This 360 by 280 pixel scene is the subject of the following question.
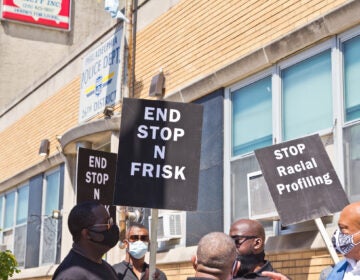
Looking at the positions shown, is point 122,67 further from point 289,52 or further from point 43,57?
point 43,57

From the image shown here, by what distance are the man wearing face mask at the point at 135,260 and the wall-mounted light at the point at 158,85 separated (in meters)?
3.88

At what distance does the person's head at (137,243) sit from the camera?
8.39 metres

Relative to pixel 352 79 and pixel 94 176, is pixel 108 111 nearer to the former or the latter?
pixel 94 176

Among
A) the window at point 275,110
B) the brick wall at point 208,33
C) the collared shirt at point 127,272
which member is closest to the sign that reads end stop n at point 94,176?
the collared shirt at point 127,272

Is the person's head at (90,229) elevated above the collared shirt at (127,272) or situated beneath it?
elevated above

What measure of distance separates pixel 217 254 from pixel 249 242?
255 cm

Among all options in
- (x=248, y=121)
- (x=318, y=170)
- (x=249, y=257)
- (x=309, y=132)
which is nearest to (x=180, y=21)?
(x=248, y=121)

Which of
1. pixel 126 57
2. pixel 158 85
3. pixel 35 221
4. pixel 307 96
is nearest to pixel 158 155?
pixel 307 96

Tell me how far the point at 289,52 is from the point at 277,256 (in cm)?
227

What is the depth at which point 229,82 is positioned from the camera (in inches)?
419

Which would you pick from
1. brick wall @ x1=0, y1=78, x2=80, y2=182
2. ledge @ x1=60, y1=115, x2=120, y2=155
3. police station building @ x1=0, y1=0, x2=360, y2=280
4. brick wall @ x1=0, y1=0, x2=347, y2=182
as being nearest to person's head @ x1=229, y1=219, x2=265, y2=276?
police station building @ x1=0, y1=0, x2=360, y2=280

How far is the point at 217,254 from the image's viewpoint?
4.50 metres

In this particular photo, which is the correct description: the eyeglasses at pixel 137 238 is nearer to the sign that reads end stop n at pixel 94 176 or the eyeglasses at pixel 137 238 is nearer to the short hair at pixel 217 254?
the sign that reads end stop n at pixel 94 176

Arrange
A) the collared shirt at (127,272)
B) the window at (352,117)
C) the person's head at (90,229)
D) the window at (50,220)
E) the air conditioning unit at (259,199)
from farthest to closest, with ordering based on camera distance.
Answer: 1. the window at (50,220)
2. the air conditioning unit at (259,199)
3. the window at (352,117)
4. the collared shirt at (127,272)
5. the person's head at (90,229)
